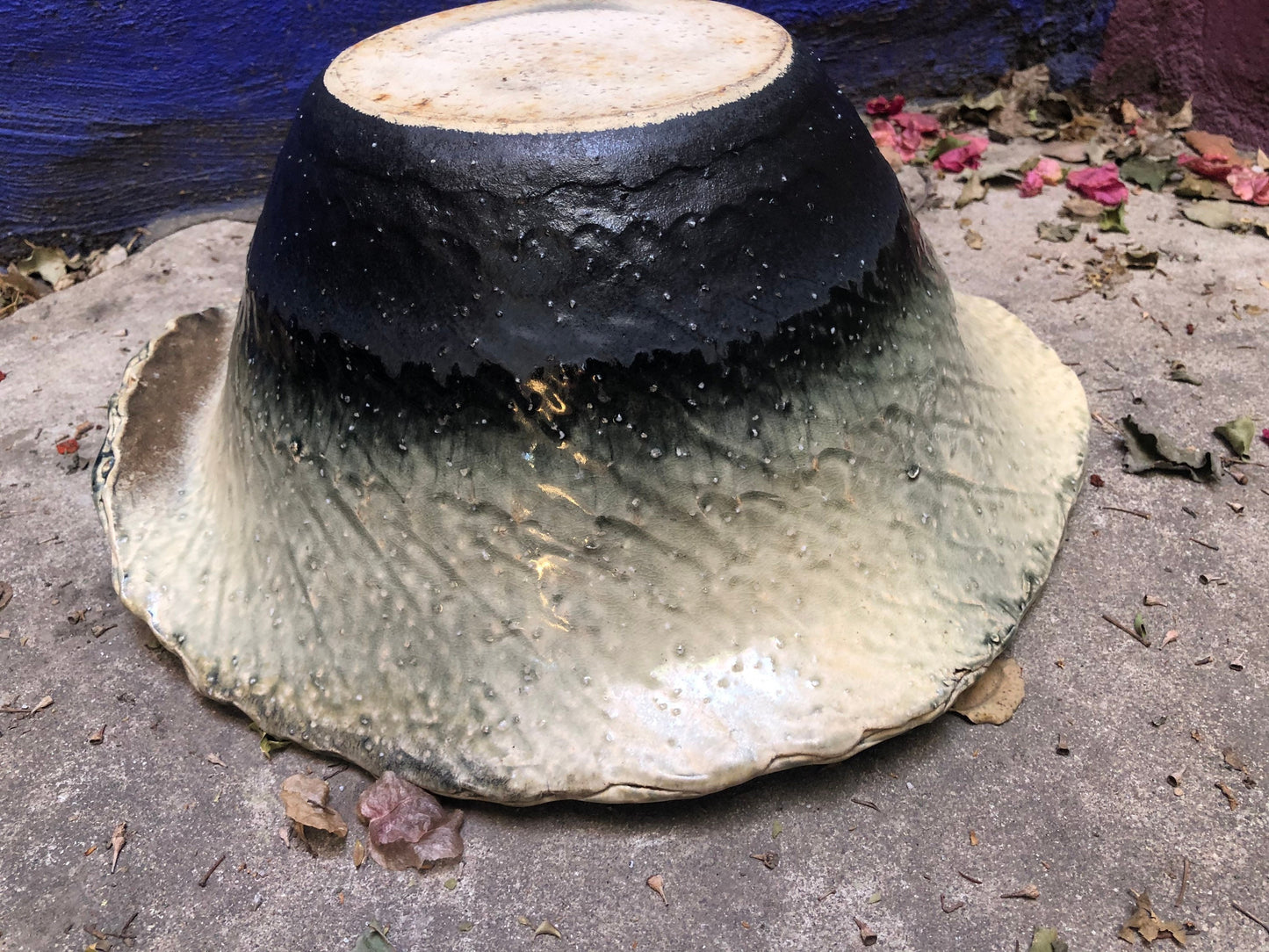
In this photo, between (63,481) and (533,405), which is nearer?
(533,405)

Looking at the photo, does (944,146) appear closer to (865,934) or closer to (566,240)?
(566,240)

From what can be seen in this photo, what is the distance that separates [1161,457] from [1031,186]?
165 centimetres

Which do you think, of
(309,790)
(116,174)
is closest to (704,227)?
(309,790)

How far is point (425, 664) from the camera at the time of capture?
177 centimetres

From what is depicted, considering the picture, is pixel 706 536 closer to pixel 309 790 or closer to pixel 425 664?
pixel 425 664

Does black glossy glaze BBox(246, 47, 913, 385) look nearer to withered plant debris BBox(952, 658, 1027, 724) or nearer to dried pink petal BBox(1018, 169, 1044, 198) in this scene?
withered plant debris BBox(952, 658, 1027, 724)

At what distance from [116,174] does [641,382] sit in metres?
2.89

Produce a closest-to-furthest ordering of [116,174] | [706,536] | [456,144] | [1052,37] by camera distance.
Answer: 1. [456,144]
2. [706,536]
3. [116,174]
4. [1052,37]

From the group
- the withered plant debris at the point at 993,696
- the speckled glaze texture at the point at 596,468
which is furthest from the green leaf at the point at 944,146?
the withered plant debris at the point at 993,696

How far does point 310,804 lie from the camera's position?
178 centimetres

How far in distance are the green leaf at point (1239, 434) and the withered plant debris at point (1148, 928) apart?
1.41 metres

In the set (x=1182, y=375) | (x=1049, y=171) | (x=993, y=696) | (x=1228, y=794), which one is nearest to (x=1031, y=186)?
(x=1049, y=171)

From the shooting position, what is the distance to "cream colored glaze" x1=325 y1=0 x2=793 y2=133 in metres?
1.68

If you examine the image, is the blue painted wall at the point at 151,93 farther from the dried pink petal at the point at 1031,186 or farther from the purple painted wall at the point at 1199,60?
the purple painted wall at the point at 1199,60
